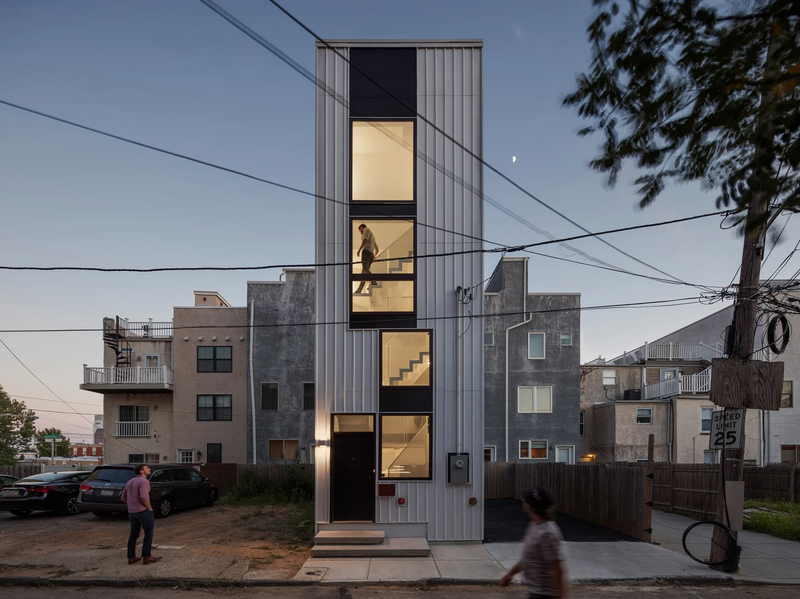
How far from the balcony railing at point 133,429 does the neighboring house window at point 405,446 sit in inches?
860

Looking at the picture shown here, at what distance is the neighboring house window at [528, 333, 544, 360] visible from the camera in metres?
30.2

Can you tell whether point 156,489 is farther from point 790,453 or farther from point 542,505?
point 790,453

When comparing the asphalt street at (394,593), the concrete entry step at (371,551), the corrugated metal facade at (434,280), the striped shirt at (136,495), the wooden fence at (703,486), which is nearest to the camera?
the asphalt street at (394,593)

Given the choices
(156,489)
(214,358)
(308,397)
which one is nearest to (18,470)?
(214,358)

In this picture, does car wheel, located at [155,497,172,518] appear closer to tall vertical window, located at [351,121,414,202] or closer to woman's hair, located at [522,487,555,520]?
tall vertical window, located at [351,121,414,202]

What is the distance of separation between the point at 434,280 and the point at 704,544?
24.6 ft

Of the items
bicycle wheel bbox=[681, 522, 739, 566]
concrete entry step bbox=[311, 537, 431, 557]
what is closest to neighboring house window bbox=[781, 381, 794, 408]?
bicycle wheel bbox=[681, 522, 739, 566]

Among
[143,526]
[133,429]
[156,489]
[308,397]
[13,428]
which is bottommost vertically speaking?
[13,428]

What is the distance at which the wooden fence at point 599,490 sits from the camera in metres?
13.4

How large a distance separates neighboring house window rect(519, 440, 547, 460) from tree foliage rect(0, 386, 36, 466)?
131ft

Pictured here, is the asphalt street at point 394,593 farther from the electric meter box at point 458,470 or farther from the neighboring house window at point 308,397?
the neighboring house window at point 308,397

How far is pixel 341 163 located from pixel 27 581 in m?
9.32

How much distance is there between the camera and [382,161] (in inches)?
534

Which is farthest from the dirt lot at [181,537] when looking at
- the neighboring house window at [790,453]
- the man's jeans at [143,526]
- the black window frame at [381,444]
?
the neighboring house window at [790,453]
